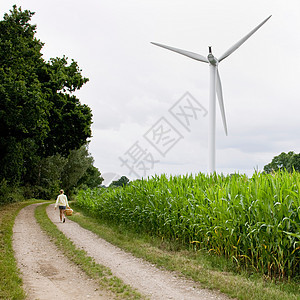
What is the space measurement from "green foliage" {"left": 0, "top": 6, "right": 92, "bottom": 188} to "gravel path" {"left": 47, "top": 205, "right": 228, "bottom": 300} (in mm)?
10430

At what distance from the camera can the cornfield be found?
21.7 ft

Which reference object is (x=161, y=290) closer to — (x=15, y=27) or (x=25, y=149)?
(x=15, y=27)

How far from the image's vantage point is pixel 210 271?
727 cm

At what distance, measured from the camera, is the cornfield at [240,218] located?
6.60 m

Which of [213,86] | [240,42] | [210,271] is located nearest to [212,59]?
[213,86]

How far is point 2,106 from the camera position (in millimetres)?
18734

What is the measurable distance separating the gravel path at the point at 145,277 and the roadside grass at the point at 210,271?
Result: 0.23 meters

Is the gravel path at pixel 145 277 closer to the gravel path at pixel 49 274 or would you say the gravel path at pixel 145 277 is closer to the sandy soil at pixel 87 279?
the sandy soil at pixel 87 279

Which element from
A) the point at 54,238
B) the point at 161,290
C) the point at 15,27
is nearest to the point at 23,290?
the point at 161,290

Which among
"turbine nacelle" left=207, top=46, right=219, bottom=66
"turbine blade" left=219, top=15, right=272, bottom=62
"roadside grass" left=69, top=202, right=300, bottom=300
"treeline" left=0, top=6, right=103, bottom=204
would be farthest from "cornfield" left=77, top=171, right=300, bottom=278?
"treeline" left=0, top=6, right=103, bottom=204

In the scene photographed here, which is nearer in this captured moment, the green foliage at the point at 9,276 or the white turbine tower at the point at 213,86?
the green foliage at the point at 9,276

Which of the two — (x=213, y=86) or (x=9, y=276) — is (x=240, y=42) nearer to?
(x=213, y=86)

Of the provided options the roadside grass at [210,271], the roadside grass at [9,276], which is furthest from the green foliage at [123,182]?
the roadside grass at [9,276]

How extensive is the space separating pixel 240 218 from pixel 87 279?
12.1 ft
